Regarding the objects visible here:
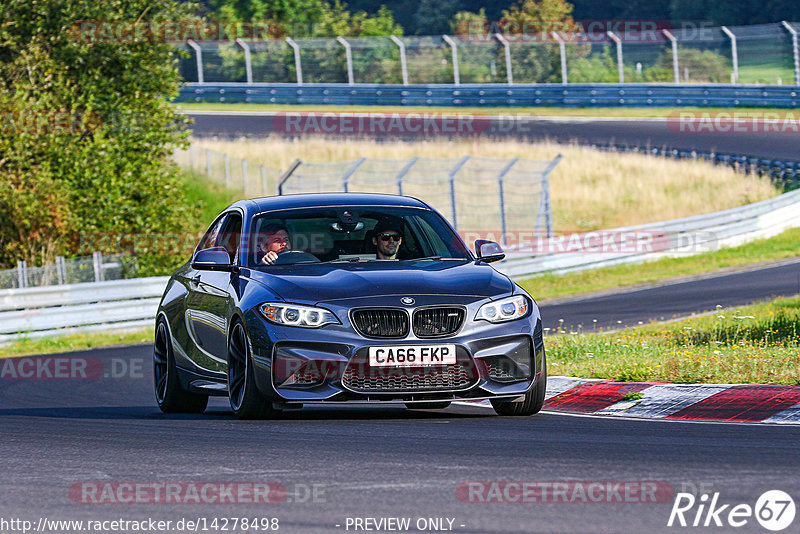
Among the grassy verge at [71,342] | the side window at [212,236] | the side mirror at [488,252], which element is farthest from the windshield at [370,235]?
the grassy verge at [71,342]

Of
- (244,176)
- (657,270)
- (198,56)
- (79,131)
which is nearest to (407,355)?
(657,270)

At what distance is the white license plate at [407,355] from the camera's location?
27.6 ft

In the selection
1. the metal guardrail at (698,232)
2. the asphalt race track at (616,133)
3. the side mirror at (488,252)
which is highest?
the side mirror at (488,252)

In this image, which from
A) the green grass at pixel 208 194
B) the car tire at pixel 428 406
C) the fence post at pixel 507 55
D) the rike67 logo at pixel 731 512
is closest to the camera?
the rike67 logo at pixel 731 512

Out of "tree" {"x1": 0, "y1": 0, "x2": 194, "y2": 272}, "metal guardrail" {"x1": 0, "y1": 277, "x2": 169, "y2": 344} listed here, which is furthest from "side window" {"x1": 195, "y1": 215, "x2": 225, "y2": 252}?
"tree" {"x1": 0, "y1": 0, "x2": 194, "y2": 272}

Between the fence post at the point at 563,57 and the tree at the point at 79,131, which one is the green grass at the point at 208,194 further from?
the fence post at the point at 563,57

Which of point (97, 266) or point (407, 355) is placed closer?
point (407, 355)

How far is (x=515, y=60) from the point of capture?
51.2m

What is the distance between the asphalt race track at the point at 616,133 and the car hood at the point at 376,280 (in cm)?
3012

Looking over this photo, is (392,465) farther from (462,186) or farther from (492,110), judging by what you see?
(492,110)

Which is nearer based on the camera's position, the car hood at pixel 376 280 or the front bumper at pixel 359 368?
the front bumper at pixel 359 368

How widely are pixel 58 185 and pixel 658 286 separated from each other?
1251 cm

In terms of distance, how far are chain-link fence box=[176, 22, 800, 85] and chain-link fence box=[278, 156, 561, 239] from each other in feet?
36.6

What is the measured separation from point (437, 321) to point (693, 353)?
383 centimetres
